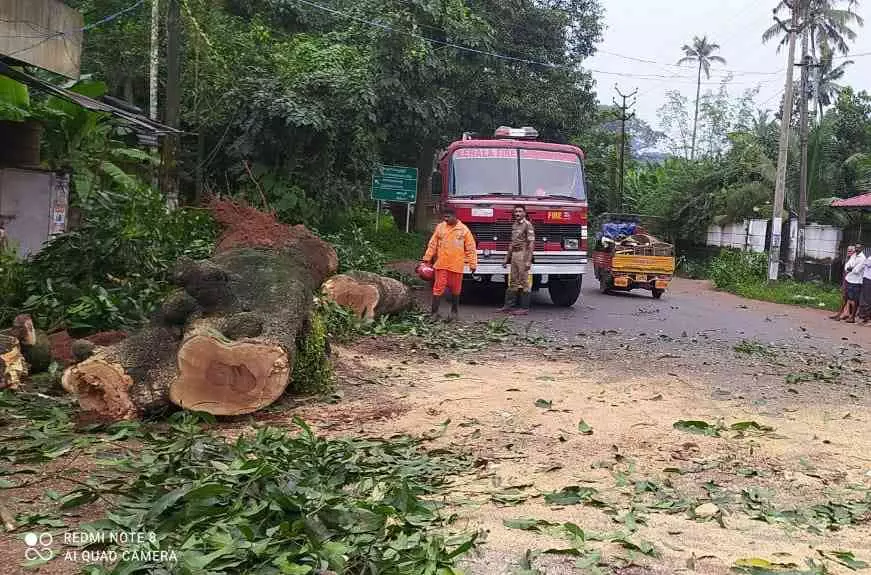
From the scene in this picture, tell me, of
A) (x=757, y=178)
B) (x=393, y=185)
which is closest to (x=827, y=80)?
(x=757, y=178)

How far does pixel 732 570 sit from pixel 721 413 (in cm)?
300

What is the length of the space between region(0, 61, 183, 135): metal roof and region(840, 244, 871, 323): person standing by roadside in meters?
11.6

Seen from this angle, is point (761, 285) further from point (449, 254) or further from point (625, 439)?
point (625, 439)

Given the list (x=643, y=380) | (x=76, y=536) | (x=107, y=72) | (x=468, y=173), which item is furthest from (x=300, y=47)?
(x=76, y=536)

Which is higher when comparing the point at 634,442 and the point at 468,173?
the point at 468,173

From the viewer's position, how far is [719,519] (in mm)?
3906

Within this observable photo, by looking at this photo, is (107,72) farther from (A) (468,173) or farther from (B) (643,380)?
(B) (643,380)

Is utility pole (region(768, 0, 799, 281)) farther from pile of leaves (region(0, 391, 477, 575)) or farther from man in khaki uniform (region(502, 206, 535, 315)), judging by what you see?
pile of leaves (region(0, 391, 477, 575))

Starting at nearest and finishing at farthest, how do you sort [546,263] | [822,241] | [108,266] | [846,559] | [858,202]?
[846,559], [108,266], [546,263], [858,202], [822,241]

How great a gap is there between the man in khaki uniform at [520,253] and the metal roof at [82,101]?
529 centimetres

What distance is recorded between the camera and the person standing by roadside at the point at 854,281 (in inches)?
562

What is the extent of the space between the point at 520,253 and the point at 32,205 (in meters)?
7.31

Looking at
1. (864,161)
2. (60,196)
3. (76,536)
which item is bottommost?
(76,536)

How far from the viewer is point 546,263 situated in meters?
13.3
